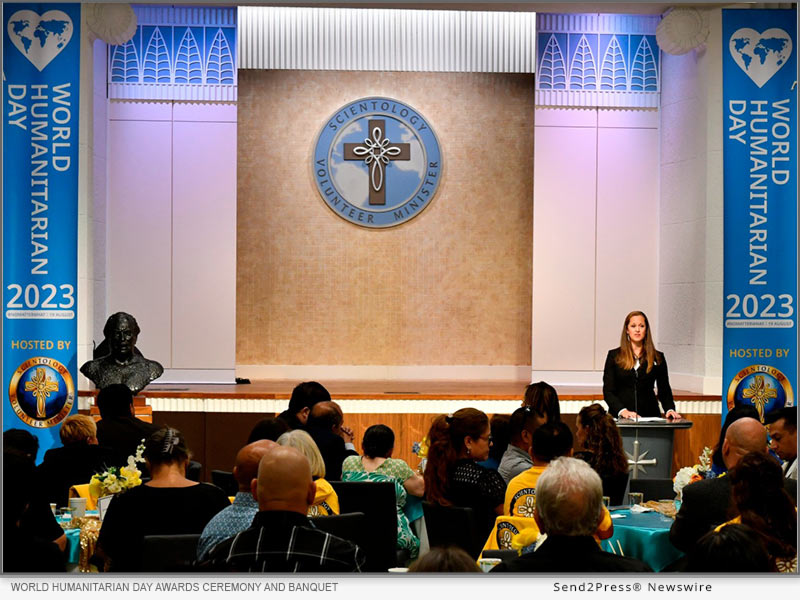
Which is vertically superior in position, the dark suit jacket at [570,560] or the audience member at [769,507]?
the audience member at [769,507]

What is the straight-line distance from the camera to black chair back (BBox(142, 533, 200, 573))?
3.72m

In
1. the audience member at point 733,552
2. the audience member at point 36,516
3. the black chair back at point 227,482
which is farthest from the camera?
the black chair back at point 227,482

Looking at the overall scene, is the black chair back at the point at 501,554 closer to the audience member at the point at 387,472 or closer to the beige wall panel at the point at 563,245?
the audience member at the point at 387,472

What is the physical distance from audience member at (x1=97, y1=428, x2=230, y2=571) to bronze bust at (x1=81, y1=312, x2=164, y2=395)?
4.02 m

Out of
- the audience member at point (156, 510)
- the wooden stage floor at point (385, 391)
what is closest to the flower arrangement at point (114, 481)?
the audience member at point (156, 510)

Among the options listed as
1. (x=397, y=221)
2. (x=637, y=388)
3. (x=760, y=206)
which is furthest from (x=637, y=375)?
(x=397, y=221)

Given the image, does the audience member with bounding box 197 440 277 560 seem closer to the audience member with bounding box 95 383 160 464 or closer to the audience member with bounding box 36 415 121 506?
the audience member with bounding box 36 415 121 506

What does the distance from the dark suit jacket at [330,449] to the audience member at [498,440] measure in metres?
0.91

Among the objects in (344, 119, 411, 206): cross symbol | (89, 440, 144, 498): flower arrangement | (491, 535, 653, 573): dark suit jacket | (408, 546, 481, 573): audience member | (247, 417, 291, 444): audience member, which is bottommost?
(89, 440, 144, 498): flower arrangement

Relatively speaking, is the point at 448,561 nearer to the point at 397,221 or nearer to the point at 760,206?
the point at 760,206

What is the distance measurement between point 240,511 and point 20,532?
0.82m

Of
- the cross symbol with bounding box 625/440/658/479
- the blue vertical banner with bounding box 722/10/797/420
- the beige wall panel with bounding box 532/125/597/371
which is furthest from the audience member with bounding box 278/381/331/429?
the beige wall panel with bounding box 532/125/597/371

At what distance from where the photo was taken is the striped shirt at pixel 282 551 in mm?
3068

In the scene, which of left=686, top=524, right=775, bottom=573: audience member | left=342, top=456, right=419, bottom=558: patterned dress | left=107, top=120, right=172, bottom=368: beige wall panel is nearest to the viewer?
left=686, top=524, right=775, bottom=573: audience member
